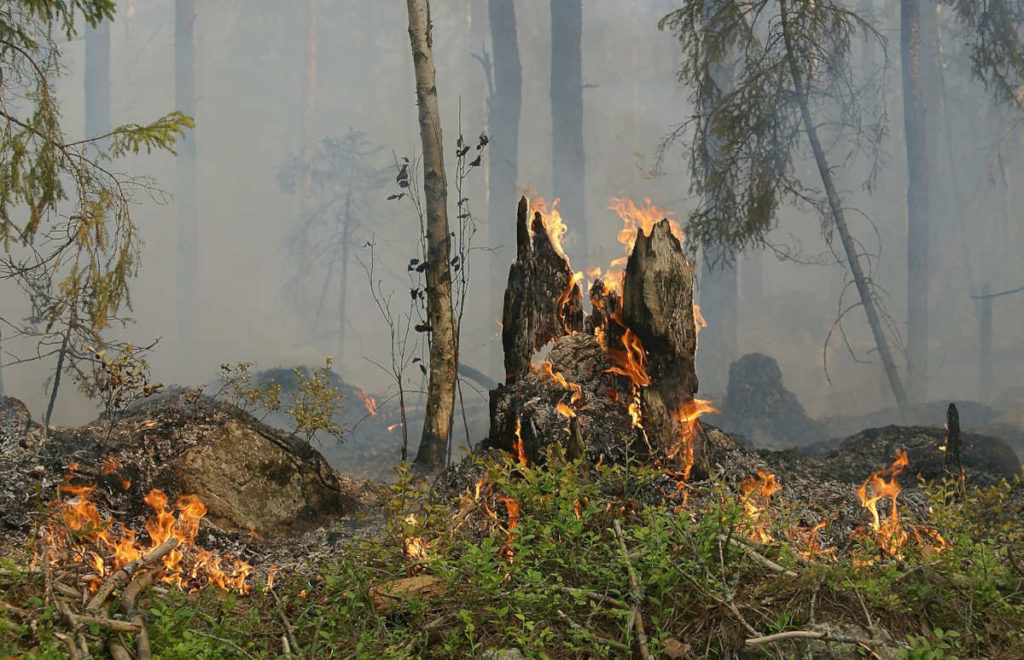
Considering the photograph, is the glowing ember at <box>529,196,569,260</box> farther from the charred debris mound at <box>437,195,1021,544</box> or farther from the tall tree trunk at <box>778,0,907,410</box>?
the tall tree trunk at <box>778,0,907,410</box>

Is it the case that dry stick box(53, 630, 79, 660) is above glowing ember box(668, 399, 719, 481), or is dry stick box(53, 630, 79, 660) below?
below

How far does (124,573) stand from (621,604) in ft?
8.20

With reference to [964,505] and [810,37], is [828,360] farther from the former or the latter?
[964,505]

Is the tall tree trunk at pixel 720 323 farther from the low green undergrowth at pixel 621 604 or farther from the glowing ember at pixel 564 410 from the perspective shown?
the low green undergrowth at pixel 621 604

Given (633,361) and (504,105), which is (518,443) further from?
(504,105)

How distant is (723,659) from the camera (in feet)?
10.4

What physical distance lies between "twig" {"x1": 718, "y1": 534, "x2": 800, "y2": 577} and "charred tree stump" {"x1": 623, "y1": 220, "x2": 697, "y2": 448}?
2511 millimetres

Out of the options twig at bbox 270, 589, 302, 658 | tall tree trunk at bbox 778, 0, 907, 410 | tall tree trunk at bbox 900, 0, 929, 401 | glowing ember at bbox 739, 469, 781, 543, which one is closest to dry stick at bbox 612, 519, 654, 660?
glowing ember at bbox 739, 469, 781, 543

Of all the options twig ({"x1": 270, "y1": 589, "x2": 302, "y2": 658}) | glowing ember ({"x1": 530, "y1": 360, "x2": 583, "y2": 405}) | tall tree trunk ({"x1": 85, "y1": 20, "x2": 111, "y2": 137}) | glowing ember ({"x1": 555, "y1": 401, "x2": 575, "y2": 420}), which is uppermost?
tall tree trunk ({"x1": 85, "y1": 20, "x2": 111, "y2": 137})

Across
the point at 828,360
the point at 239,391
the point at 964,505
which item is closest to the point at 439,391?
the point at 239,391

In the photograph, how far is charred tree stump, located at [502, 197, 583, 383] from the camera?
7.27 m

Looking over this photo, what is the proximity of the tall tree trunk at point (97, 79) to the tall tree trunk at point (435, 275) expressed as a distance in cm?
2923

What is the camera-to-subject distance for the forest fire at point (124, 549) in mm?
3982

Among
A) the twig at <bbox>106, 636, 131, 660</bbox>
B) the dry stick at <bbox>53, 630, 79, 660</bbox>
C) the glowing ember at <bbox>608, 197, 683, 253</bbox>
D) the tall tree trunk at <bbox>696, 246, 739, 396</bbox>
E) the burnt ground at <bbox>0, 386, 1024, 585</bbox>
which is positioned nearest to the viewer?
the dry stick at <bbox>53, 630, 79, 660</bbox>
